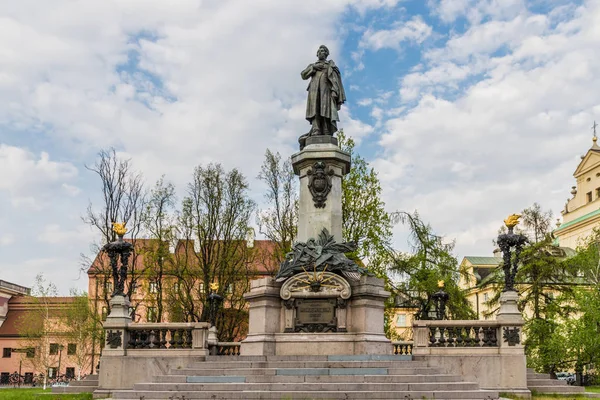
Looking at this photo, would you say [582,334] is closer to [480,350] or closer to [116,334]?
[480,350]

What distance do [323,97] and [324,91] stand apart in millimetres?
211

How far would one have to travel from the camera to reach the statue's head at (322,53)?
22359mm

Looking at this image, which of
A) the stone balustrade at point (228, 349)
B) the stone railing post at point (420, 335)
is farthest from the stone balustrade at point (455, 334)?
the stone balustrade at point (228, 349)

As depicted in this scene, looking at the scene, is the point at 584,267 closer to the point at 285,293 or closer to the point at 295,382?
the point at 285,293

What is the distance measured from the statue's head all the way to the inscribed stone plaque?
8.28 m

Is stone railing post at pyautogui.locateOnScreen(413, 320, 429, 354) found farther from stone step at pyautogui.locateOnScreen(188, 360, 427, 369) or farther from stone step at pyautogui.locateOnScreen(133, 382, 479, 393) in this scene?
stone step at pyautogui.locateOnScreen(133, 382, 479, 393)

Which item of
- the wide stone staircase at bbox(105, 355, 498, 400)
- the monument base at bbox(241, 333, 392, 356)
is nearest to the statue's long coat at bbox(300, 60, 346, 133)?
the monument base at bbox(241, 333, 392, 356)

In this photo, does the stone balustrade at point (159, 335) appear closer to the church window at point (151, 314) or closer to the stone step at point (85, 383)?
A: the stone step at point (85, 383)

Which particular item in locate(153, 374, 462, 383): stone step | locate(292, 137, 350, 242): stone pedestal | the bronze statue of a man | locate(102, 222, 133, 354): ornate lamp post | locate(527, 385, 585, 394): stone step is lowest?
locate(527, 385, 585, 394): stone step

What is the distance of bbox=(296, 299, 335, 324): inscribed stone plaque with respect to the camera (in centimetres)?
1916

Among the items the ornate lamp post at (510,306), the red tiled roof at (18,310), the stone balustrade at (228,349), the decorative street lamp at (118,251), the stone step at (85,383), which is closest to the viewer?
the ornate lamp post at (510,306)

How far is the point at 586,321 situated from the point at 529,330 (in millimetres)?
2870

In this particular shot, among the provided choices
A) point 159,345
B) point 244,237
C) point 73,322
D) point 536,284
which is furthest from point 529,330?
point 73,322

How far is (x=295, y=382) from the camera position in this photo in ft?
50.2
